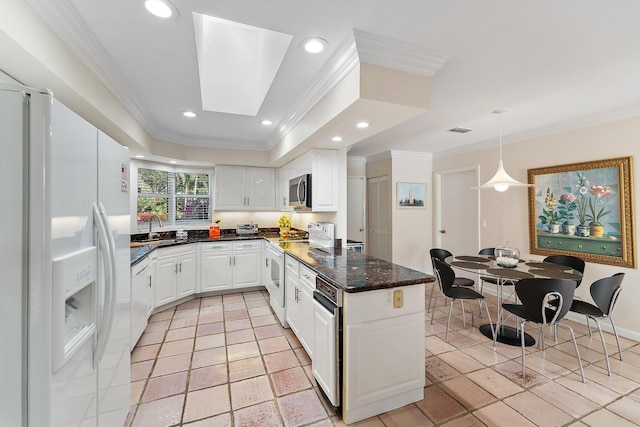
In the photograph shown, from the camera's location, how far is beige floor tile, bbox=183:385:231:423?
184 centimetres

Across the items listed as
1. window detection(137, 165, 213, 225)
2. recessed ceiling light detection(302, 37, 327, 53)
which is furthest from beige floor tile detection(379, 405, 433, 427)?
window detection(137, 165, 213, 225)

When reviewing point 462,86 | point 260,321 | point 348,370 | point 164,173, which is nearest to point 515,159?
point 462,86

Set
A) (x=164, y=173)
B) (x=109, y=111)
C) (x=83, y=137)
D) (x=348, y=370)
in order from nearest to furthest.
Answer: (x=83, y=137) < (x=348, y=370) < (x=109, y=111) < (x=164, y=173)

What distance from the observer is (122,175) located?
1.59 metres

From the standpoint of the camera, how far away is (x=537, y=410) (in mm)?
1881

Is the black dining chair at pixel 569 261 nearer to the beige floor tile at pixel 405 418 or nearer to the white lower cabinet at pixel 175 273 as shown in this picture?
the beige floor tile at pixel 405 418

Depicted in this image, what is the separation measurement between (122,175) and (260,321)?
240 cm

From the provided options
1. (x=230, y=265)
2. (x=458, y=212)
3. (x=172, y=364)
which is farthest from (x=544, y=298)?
(x=230, y=265)

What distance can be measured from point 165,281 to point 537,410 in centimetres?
406

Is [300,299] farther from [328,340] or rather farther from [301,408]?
[301,408]

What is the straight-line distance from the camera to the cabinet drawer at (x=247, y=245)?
438 centimetres

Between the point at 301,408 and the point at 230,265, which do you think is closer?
the point at 301,408

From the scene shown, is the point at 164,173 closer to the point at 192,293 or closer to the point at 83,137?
the point at 192,293

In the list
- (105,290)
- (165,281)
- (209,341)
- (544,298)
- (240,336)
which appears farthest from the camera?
(165,281)
